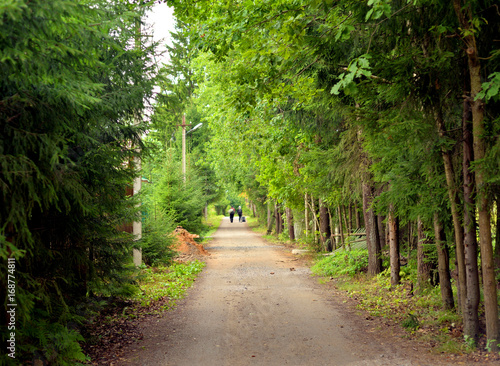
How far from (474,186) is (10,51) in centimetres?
565

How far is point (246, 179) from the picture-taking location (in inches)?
1272

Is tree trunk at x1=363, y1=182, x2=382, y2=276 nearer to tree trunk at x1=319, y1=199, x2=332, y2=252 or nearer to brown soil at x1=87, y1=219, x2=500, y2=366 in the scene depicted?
brown soil at x1=87, y1=219, x2=500, y2=366

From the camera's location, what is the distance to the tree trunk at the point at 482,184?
563 cm

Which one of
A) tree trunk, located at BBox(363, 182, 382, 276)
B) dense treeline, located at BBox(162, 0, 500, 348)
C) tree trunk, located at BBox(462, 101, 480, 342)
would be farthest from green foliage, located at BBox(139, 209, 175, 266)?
tree trunk, located at BBox(462, 101, 480, 342)

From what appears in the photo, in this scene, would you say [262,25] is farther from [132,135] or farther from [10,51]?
[10,51]

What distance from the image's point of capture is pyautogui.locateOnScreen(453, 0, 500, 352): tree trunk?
18.5ft

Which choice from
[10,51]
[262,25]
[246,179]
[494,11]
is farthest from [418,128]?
[246,179]

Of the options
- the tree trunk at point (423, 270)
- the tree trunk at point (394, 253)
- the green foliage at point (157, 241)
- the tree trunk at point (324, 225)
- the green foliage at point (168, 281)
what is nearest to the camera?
the tree trunk at point (423, 270)

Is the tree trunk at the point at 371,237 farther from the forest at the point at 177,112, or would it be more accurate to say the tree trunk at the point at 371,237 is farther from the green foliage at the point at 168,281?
the green foliage at the point at 168,281

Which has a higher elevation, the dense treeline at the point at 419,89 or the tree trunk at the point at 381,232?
the dense treeline at the point at 419,89

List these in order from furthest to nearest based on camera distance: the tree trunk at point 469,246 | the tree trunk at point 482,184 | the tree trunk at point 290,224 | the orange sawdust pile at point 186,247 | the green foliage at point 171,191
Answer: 1. the tree trunk at point 290,224
2. the green foliage at point 171,191
3. the orange sawdust pile at point 186,247
4. the tree trunk at point 469,246
5. the tree trunk at point 482,184

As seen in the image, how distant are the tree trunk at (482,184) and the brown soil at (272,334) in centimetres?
51

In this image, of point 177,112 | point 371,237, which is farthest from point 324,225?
point 177,112

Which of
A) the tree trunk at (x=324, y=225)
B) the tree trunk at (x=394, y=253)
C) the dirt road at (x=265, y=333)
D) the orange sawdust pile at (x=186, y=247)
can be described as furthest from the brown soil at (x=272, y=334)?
the tree trunk at (x=324, y=225)
